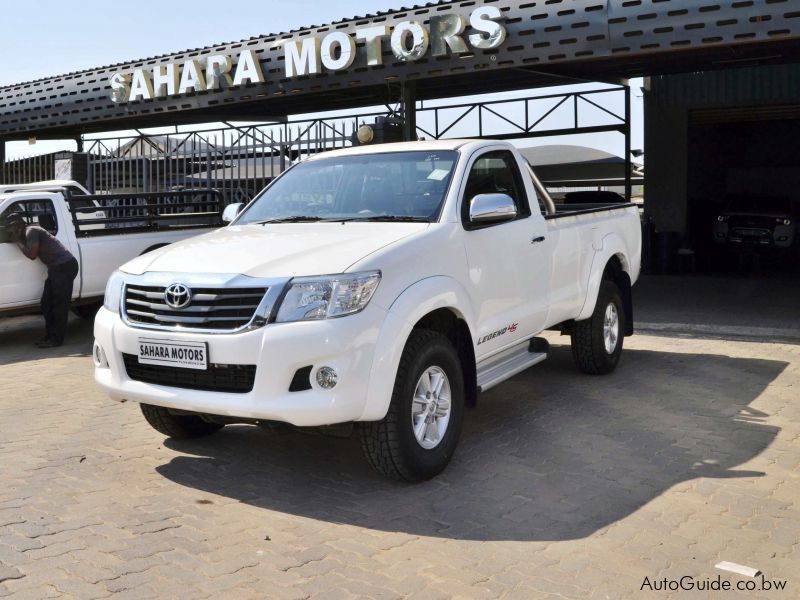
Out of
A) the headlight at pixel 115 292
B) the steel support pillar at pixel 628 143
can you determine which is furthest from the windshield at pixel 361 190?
the steel support pillar at pixel 628 143

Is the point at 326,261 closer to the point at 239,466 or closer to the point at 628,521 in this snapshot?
the point at 239,466

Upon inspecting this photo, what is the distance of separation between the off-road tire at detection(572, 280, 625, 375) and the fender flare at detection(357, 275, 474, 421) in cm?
291

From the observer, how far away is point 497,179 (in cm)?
640

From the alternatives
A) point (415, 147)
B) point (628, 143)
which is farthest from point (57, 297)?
point (628, 143)

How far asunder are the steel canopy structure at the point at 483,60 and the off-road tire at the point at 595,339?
3950mm

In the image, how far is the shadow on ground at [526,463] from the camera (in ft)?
15.2

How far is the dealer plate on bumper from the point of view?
4684 millimetres

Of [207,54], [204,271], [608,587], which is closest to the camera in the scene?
[608,587]

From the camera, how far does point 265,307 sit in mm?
4562

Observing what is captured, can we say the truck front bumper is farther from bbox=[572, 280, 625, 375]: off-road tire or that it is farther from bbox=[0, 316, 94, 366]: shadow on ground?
bbox=[0, 316, 94, 366]: shadow on ground

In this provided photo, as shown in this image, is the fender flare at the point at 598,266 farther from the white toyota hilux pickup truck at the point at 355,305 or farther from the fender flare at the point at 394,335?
the fender flare at the point at 394,335

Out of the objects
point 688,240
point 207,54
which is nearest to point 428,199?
point 207,54

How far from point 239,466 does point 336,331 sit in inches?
57.9

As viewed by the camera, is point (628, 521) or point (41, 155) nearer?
point (628, 521)
